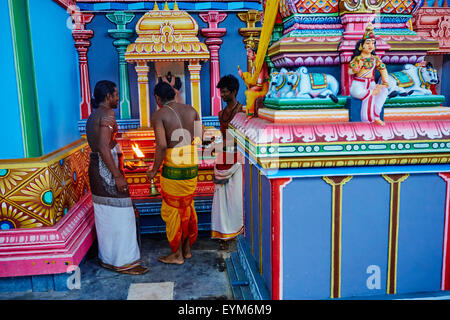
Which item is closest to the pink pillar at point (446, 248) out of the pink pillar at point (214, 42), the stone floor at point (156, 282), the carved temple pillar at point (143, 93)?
the stone floor at point (156, 282)

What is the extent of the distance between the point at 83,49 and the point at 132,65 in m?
0.81

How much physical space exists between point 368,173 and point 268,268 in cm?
86

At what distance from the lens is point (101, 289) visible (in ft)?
11.5

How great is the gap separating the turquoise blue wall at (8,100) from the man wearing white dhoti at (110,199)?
2.12ft

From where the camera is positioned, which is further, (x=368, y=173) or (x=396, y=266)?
(x=396, y=266)

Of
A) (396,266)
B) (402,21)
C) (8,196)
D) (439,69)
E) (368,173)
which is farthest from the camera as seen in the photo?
(439,69)

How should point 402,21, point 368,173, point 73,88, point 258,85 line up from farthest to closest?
1. point 73,88
2. point 258,85
3. point 402,21
4. point 368,173

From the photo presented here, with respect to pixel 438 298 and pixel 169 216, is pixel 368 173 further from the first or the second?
pixel 169 216

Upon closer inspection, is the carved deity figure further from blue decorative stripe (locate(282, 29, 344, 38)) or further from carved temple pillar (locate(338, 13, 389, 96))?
carved temple pillar (locate(338, 13, 389, 96))

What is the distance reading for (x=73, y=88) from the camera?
5.45m

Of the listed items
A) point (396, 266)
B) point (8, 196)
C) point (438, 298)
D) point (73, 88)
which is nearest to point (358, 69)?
point (396, 266)
